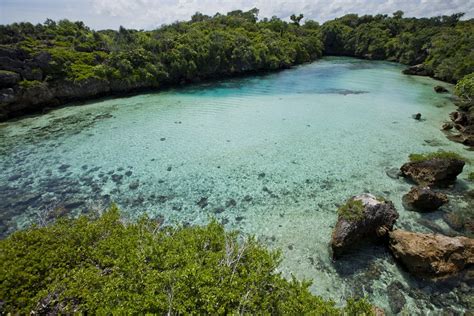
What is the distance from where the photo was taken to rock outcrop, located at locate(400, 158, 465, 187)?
17297 millimetres

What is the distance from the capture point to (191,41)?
55.0 m

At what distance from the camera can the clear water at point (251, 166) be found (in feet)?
42.1

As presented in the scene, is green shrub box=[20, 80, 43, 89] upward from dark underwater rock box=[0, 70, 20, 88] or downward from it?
downward

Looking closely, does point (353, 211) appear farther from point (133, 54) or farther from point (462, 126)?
point (133, 54)

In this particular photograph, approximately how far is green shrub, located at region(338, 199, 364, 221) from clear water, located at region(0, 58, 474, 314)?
5.98 feet

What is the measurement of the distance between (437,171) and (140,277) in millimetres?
20080

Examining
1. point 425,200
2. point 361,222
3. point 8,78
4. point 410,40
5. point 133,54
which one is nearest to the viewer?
point 361,222

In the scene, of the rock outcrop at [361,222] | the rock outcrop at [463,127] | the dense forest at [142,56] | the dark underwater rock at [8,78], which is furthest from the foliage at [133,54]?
the rock outcrop at [463,127]

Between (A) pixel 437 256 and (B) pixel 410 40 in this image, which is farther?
(B) pixel 410 40

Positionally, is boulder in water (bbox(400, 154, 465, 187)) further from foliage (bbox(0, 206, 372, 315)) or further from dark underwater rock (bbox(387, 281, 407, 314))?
foliage (bbox(0, 206, 372, 315))

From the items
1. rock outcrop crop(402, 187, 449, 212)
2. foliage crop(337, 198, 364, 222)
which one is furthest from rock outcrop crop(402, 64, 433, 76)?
foliage crop(337, 198, 364, 222)

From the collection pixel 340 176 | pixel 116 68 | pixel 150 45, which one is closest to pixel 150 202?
pixel 340 176

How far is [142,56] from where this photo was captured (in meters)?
46.2

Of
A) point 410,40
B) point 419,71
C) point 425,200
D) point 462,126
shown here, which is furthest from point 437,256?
point 410,40
